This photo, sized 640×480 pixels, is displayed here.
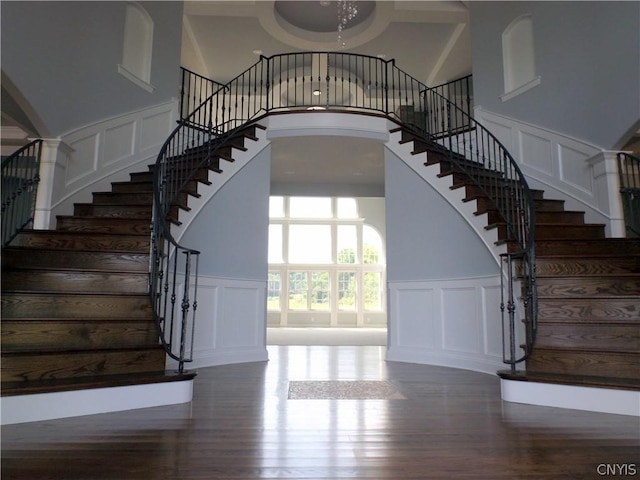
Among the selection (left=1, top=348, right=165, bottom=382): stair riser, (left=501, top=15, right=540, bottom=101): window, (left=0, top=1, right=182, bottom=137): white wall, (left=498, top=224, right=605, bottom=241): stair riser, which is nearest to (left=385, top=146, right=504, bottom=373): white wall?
(left=498, top=224, right=605, bottom=241): stair riser

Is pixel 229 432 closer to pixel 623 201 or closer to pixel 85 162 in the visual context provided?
pixel 85 162

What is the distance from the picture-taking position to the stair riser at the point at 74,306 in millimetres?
2820

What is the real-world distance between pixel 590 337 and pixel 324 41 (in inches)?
285

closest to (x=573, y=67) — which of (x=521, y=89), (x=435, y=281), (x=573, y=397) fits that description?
(x=521, y=89)

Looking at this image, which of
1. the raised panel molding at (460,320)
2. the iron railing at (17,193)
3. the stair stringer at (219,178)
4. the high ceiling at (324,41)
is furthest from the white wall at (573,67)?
the iron railing at (17,193)

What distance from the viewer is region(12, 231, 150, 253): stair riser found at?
355 centimetres

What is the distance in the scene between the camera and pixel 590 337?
2.98 m

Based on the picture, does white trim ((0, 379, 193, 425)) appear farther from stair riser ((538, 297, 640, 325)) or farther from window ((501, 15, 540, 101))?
window ((501, 15, 540, 101))

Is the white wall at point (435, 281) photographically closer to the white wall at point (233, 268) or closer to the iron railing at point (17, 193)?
the white wall at point (233, 268)

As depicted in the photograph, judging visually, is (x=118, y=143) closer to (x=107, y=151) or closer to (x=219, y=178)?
(x=107, y=151)

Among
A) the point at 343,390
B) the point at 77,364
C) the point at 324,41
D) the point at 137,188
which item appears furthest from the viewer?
the point at 324,41

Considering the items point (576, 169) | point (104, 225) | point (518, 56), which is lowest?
point (104, 225)

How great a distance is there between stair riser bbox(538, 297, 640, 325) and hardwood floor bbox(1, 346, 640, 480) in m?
0.76

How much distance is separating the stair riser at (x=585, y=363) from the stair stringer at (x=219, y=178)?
352 cm
